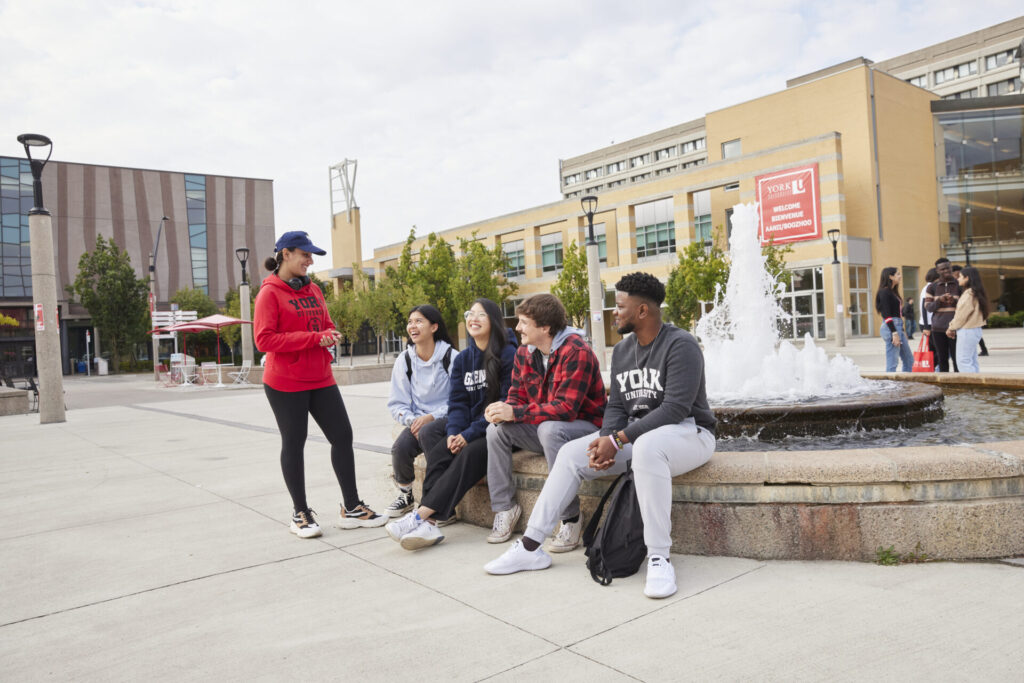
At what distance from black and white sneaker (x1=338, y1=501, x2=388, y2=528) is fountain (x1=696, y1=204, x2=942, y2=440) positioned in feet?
9.35

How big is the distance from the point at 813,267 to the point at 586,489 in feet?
125

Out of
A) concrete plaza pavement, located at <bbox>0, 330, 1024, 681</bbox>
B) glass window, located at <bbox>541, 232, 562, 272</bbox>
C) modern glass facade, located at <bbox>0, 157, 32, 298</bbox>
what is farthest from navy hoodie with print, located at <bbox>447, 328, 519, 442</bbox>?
modern glass facade, located at <bbox>0, 157, 32, 298</bbox>

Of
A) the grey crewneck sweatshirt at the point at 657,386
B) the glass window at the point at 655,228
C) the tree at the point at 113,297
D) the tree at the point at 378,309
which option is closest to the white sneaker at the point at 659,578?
the grey crewneck sweatshirt at the point at 657,386

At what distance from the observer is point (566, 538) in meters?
3.97

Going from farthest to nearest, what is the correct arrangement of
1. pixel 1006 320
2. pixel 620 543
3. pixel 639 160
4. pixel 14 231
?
pixel 639 160 → pixel 14 231 → pixel 1006 320 → pixel 620 543

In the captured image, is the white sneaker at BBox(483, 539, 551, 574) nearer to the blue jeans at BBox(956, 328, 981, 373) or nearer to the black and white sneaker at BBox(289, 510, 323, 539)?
the black and white sneaker at BBox(289, 510, 323, 539)

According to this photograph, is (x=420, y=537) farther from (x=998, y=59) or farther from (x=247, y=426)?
(x=998, y=59)

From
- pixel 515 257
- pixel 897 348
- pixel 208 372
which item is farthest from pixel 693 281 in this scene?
pixel 515 257

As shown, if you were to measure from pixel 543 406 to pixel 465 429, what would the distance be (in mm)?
622

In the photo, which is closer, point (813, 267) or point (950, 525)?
point (950, 525)

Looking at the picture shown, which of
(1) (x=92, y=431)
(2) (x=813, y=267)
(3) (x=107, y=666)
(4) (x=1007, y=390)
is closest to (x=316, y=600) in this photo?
(3) (x=107, y=666)

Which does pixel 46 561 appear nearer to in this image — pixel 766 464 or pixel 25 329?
pixel 766 464

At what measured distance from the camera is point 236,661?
2.73m

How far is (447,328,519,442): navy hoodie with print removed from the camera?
448cm
